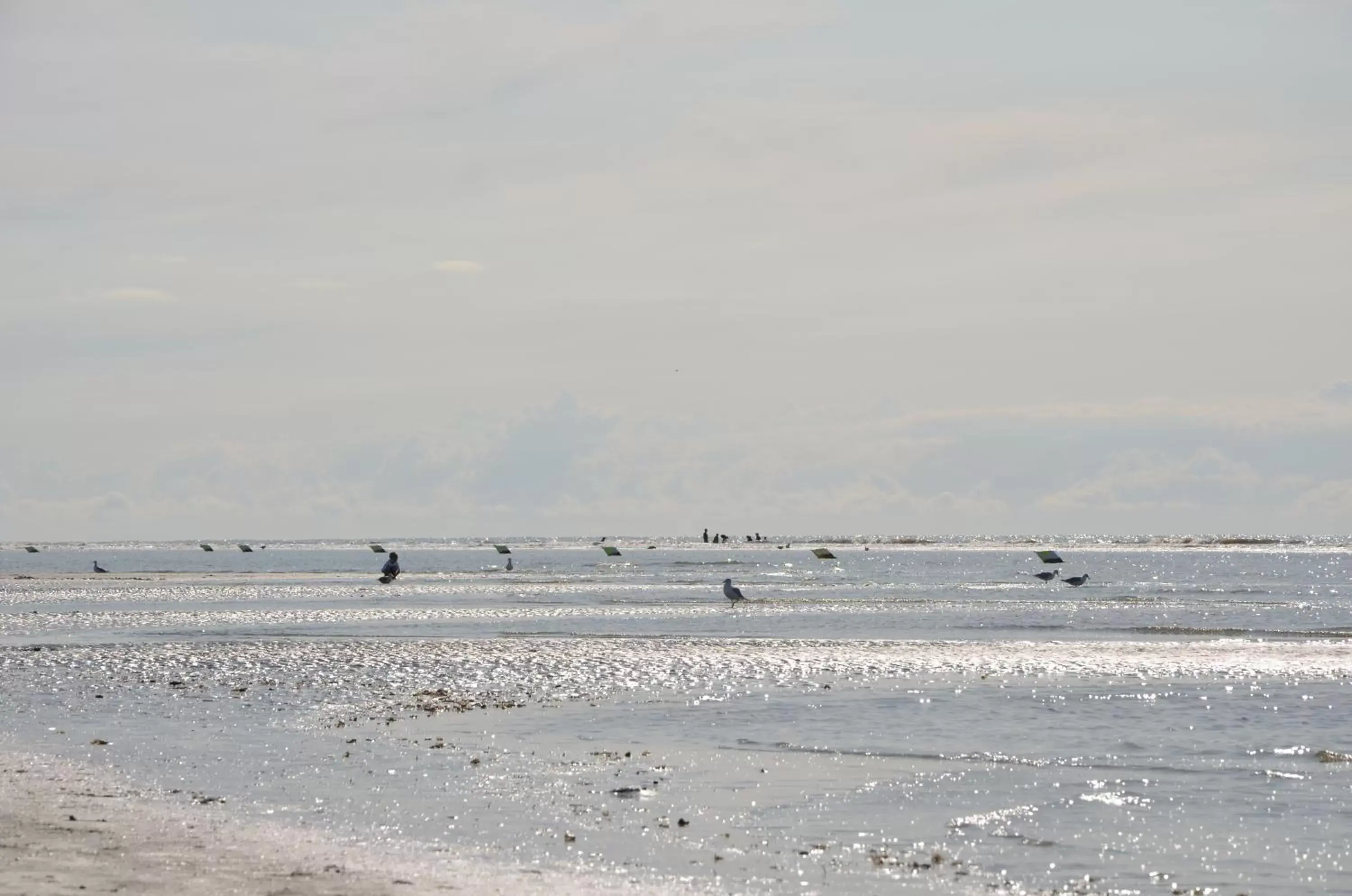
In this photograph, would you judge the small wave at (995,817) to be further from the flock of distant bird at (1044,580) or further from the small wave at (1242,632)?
the flock of distant bird at (1044,580)

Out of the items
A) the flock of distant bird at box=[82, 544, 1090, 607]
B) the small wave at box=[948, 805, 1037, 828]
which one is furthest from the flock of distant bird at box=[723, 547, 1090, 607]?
the small wave at box=[948, 805, 1037, 828]

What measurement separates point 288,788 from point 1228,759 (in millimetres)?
12327

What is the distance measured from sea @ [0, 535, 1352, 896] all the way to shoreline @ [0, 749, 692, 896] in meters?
0.37


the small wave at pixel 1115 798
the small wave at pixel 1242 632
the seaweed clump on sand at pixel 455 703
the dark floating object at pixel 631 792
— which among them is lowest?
the dark floating object at pixel 631 792

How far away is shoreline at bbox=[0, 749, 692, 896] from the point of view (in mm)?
12695

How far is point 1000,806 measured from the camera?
56.4 feet

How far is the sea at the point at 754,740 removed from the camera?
14805 mm

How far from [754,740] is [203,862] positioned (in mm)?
10011

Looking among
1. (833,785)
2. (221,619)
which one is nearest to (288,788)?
(833,785)

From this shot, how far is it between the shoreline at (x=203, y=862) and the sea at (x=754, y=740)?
372mm

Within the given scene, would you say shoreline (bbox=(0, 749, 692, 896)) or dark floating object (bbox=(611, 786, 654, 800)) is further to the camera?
dark floating object (bbox=(611, 786, 654, 800))

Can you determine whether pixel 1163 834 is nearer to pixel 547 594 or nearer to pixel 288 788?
pixel 288 788

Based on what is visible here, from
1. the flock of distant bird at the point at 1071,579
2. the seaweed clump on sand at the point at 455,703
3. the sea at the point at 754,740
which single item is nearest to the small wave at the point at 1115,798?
the sea at the point at 754,740

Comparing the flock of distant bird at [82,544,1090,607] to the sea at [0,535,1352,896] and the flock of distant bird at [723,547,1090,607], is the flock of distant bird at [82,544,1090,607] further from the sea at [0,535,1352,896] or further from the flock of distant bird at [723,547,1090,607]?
the sea at [0,535,1352,896]
